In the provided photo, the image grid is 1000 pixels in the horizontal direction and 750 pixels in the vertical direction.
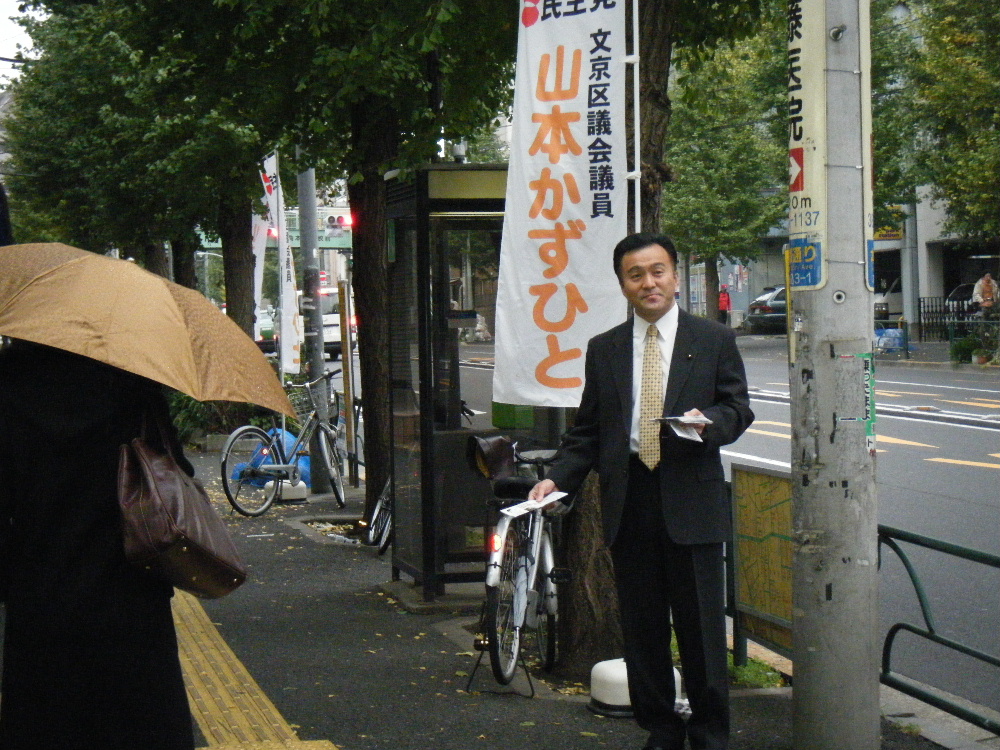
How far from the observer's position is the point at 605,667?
17.4 ft

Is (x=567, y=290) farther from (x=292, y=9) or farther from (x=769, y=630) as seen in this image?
(x=292, y=9)

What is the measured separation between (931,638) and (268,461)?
27.9ft

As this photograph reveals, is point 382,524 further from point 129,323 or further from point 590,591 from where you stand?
point 129,323

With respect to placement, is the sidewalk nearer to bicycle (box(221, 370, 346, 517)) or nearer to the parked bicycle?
the parked bicycle

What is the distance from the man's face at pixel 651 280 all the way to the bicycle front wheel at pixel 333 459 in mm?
8250

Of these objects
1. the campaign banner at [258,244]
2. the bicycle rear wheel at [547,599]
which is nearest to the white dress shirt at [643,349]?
the bicycle rear wheel at [547,599]

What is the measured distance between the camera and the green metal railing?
4.68m

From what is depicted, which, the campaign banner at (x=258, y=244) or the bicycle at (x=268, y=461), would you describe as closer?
the bicycle at (x=268, y=461)

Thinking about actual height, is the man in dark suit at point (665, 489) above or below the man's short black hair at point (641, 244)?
below

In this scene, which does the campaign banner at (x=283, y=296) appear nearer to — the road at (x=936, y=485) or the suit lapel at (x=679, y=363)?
the road at (x=936, y=485)

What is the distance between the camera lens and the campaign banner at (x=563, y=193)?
17.7ft

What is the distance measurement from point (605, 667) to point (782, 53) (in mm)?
34296

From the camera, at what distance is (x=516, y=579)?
585 cm

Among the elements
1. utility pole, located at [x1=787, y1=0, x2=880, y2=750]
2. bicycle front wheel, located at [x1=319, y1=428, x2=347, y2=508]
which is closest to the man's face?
utility pole, located at [x1=787, y1=0, x2=880, y2=750]
